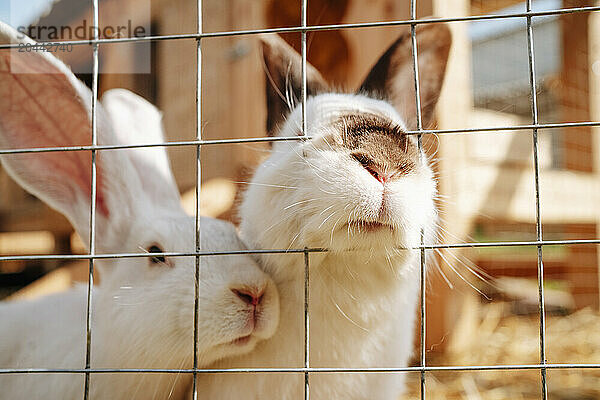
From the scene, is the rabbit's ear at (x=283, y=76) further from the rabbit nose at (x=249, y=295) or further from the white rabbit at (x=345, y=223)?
the rabbit nose at (x=249, y=295)

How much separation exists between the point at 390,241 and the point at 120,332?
741 mm

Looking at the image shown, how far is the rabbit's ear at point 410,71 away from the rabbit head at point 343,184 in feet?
0.37

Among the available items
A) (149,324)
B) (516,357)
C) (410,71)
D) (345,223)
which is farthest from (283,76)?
(516,357)

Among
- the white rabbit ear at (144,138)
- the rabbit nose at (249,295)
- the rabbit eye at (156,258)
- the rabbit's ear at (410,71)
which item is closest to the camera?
the rabbit nose at (249,295)

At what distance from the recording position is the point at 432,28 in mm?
1745

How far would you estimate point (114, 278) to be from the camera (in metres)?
1.68

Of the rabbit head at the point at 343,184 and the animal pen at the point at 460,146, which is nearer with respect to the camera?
the rabbit head at the point at 343,184

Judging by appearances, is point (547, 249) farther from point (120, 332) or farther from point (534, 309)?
point (120, 332)

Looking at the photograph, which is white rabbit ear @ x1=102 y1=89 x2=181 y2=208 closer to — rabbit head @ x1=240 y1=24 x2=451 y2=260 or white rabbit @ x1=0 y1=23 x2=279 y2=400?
white rabbit @ x1=0 y1=23 x2=279 y2=400

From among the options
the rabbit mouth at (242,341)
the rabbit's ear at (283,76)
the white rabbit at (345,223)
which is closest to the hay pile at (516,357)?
the white rabbit at (345,223)

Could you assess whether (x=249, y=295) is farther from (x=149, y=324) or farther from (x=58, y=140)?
(x=58, y=140)

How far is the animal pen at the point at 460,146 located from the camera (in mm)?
2551

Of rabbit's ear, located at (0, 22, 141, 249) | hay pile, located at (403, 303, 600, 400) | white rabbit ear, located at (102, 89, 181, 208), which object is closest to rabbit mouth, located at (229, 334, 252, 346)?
rabbit's ear, located at (0, 22, 141, 249)

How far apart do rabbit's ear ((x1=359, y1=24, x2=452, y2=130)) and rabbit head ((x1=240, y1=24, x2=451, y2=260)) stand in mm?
113
